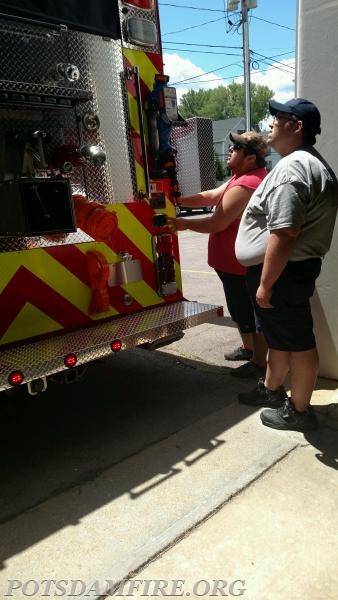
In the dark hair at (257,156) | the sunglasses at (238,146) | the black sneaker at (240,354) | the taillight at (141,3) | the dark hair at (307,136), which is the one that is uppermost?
the taillight at (141,3)

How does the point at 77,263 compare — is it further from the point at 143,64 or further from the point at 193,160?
the point at 193,160

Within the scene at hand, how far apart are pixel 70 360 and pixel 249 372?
5.89 ft

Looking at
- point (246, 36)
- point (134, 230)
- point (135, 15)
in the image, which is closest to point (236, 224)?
point (134, 230)

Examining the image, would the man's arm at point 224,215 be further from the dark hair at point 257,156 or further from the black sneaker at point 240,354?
the black sneaker at point 240,354

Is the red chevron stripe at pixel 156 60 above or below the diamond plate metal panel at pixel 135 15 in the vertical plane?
below

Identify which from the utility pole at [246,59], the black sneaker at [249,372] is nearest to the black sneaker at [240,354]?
the black sneaker at [249,372]

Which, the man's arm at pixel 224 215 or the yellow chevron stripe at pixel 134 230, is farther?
the man's arm at pixel 224 215

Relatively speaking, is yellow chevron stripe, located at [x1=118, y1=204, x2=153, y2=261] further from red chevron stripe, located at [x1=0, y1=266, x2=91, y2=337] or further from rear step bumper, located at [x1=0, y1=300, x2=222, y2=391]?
red chevron stripe, located at [x1=0, y1=266, x2=91, y2=337]

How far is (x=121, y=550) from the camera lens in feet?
7.61

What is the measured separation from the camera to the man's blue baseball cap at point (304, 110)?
283cm

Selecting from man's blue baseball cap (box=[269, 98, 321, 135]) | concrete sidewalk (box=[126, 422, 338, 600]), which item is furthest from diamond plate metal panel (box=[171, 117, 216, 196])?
concrete sidewalk (box=[126, 422, 338, 600])

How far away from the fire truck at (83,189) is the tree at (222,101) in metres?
70.8

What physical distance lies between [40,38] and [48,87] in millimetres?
392

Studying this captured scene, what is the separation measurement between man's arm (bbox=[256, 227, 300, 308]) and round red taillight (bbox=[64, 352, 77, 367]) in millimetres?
1135
